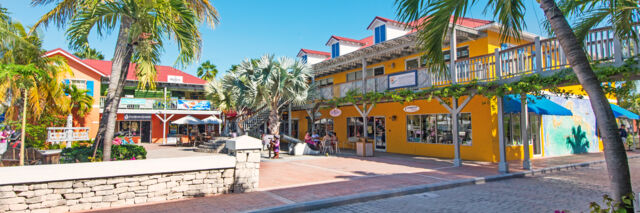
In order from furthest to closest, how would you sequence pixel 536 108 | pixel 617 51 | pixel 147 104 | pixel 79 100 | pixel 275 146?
pixel 147 104, pixel 79 100, pixel 275 146, pixel 536 108, pixel 617 51

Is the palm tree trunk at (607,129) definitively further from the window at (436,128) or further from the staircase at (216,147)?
the staircase at (216,147)

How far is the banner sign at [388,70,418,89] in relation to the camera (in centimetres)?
1305

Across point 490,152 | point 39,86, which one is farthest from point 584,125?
point 39,86

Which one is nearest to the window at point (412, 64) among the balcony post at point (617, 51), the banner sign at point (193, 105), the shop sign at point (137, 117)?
the balcony post at point (617, 51)

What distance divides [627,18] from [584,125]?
1433cm

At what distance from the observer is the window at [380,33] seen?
58.0ft

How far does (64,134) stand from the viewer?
41.8ft

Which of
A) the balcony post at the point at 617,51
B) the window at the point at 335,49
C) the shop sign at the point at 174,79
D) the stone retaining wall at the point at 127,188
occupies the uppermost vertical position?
the window at the point at 335,49

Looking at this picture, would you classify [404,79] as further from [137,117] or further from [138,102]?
[137,117]

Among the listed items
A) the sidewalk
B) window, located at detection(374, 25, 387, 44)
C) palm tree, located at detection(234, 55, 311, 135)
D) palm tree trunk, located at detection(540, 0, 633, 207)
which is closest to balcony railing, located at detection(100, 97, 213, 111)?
palm tree, located at detection(234, 55, 311, 135)

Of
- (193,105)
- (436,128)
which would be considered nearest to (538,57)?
(436,128)

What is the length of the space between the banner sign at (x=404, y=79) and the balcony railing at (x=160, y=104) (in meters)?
18.6

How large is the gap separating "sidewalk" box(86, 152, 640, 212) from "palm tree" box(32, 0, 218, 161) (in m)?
3.38

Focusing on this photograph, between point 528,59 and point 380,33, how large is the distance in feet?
28.6
